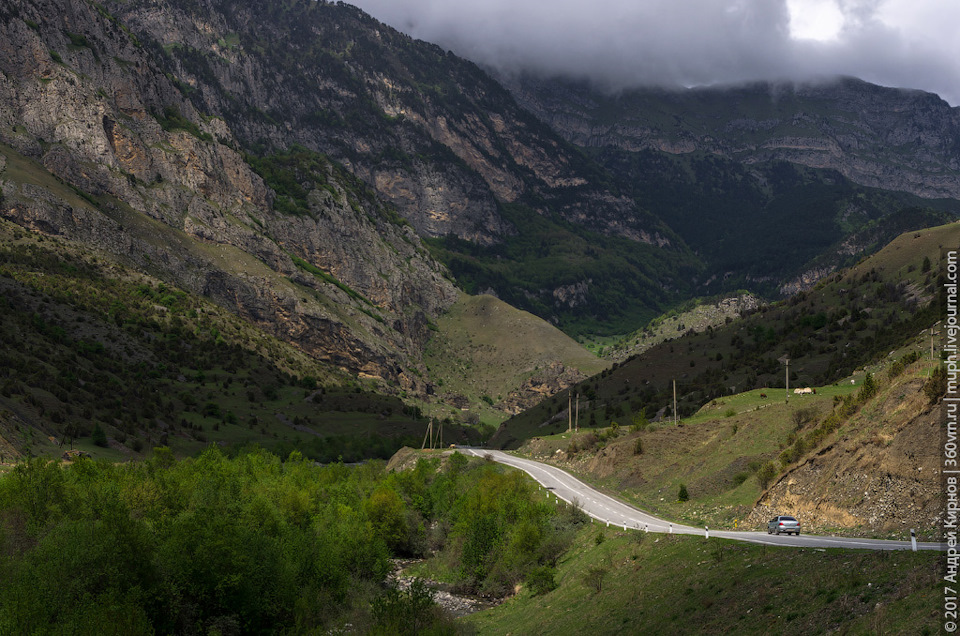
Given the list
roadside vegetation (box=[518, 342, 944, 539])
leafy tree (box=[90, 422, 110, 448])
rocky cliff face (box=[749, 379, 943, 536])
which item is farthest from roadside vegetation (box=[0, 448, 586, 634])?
leafy tree (box=[90, 422, 110, 448])

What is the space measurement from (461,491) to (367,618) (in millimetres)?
42582

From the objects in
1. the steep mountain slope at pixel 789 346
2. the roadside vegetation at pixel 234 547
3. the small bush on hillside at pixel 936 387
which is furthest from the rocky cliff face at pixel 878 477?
the steep mountain slope at pixel 789 346

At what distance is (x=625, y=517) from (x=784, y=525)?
21.7m

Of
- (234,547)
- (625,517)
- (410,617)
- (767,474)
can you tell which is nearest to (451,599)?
(625,517)

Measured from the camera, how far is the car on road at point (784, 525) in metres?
40.9

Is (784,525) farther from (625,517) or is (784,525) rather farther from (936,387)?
(625,517)

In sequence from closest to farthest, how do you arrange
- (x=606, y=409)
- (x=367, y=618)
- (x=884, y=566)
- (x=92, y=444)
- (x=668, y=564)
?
1. (x=884, y=566)
2. (x=668, y=564)
3. (x=367, y=618)
4. (x=92, y=444)
5. (x=606, y=409)

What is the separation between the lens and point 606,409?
483ft

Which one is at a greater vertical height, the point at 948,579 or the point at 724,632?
the point at 948,579

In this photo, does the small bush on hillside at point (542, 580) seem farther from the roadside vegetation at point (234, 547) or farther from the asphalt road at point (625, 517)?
the asphalt road at point (625, 517)

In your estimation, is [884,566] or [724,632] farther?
[724,632]

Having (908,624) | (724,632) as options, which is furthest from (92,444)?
(908,624)

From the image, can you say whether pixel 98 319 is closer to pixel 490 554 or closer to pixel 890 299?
pixel 490 554

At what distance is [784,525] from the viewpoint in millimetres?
41250
